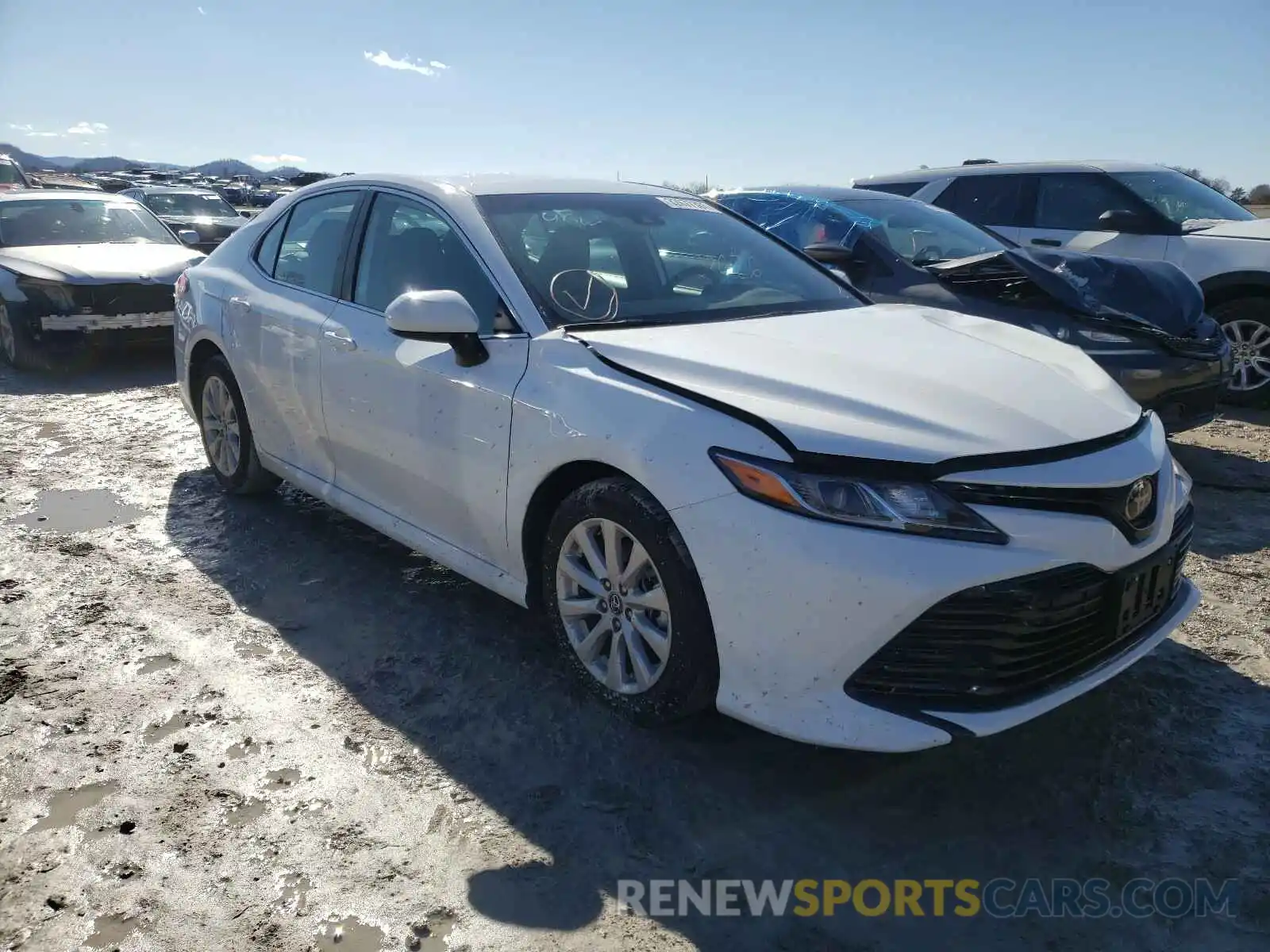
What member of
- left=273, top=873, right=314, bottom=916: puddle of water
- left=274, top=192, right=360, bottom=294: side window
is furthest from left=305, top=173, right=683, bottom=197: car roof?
left=273, top=873, right=314, bottom=916: puddle of water

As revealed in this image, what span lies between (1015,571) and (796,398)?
666 millimetres

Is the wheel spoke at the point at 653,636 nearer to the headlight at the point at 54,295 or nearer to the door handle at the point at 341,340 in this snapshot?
the door handle at the point at 341,340

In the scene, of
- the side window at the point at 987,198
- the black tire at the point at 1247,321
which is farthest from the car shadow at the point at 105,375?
the black tire at the point at 1247,321

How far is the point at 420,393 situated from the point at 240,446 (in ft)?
6.12

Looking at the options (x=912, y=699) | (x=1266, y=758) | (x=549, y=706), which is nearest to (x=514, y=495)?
(x=549, y=706)

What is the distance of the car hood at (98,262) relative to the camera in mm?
8188

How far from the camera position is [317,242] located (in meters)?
4.14

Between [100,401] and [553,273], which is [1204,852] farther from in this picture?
[100,401]

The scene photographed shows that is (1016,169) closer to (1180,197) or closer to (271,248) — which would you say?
(1180,197)

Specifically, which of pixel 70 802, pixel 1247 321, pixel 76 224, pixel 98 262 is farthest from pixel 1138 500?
pixel 76 224

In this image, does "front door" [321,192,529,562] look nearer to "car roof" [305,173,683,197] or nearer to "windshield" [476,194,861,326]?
"car roof" [305,173,683,197]

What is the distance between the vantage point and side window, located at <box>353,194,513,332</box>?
3219mm

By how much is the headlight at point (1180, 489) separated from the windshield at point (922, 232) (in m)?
2.98

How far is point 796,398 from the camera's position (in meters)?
2.49
